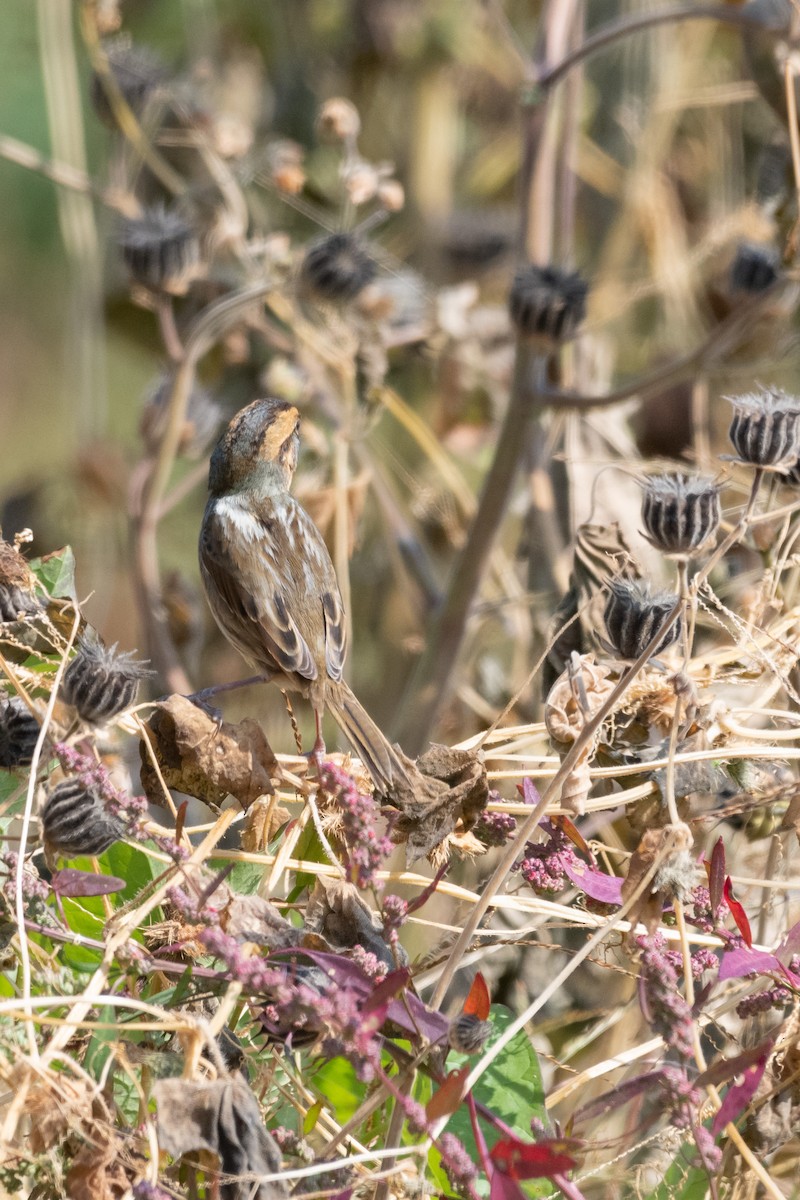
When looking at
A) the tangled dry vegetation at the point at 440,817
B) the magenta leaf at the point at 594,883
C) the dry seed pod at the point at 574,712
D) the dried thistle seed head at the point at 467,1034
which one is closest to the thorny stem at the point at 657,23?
the tangled dry vegetation at the point at 440,817

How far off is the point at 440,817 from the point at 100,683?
40 centimetres

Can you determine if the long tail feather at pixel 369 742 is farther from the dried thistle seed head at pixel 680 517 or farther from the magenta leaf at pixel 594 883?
the dried thistle seed head at pixel 680 517

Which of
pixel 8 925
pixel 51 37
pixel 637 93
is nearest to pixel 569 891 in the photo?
pixel 8 925

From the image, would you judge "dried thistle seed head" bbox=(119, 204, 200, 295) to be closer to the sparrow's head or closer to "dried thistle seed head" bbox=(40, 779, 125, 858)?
the sparrow's head

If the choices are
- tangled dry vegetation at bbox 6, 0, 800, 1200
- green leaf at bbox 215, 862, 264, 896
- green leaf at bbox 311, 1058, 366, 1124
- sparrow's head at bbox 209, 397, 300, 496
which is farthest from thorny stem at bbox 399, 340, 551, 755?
green leaf at bbox 311, 1058, 366, 1124

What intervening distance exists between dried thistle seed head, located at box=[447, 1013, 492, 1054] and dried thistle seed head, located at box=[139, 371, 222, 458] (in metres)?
1.96

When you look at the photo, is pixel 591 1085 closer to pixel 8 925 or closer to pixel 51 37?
pixel 8 925

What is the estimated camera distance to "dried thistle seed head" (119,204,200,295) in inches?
115

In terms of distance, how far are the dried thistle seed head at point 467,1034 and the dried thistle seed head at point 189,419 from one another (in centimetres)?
196

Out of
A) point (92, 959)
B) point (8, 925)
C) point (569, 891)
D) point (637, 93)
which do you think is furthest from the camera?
point (637, 93)

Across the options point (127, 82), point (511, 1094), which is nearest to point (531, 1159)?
point (511, 1094)

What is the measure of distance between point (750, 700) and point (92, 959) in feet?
3.40

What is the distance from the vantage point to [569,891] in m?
1.92

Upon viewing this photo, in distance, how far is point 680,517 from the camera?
1379 millimetres
